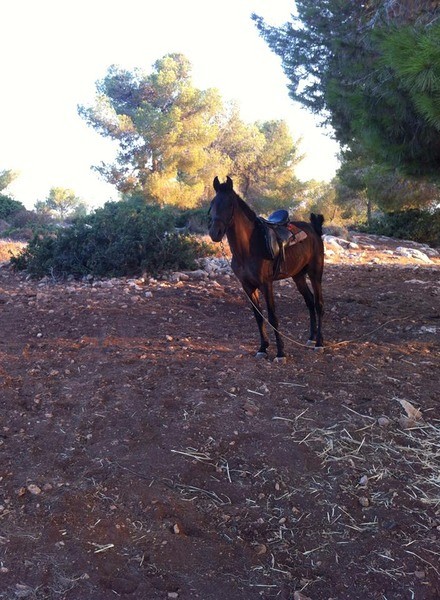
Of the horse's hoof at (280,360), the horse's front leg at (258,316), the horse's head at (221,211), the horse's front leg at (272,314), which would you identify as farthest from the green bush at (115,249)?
the horse's head at (221,211)

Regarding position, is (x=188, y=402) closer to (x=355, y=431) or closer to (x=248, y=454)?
(x=248, y=454)

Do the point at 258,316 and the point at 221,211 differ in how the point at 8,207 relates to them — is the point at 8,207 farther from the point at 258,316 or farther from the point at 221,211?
the point at 221,211

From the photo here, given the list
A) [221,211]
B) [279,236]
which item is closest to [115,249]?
[279,236]

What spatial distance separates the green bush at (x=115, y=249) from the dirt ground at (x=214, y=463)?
327 cm

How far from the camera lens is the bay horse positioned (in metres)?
5.61

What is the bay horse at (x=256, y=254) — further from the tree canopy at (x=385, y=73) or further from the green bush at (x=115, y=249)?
the green bush at (x=115, y=249)

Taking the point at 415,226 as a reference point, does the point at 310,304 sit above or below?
Result: below

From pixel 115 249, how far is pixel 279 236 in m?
5.08

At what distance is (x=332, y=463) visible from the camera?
13.4 feet

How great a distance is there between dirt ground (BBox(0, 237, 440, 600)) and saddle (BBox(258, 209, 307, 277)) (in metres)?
1.08

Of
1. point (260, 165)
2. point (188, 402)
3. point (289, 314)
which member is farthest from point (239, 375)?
point (260, 165)

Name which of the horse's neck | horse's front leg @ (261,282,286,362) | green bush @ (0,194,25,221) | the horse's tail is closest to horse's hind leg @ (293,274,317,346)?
the horse's tail

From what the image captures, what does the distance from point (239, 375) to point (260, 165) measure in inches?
1225

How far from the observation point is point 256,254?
597 cm
